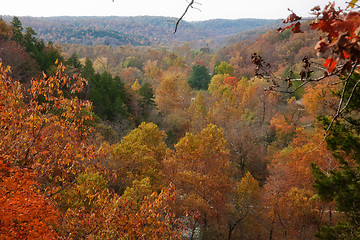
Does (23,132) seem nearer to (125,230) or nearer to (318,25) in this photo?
(125,230)

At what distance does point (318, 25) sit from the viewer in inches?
53.4

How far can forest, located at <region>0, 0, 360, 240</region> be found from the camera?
17.8 feet

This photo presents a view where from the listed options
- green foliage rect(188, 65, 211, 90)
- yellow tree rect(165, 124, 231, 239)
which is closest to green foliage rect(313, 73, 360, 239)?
yellow tree rect(165, 124, 231, 239)

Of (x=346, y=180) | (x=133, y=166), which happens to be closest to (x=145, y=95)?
(x=133, y=166)

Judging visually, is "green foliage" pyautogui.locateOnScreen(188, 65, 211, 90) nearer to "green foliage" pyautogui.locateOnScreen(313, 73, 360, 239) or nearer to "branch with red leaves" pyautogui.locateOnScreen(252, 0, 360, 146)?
"green foliage" pyautogui.locateOnScreen(313, 73, 360, 239)

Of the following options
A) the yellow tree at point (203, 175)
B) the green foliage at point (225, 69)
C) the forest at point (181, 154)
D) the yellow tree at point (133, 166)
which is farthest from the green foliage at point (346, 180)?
the green foliage at point (225, 69)

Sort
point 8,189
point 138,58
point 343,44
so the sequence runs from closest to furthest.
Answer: point 343,44 → point 8,189 → point 138,58

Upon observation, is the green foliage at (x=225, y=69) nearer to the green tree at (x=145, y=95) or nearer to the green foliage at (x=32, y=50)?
the green tree at (x=145, y=95)

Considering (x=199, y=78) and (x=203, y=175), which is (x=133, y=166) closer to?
(x=203, y=175)

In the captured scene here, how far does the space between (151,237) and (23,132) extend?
4601mm

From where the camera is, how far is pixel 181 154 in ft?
59.5

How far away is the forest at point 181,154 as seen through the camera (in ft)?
17.8

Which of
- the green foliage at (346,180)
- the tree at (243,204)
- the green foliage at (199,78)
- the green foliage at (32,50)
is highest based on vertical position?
the green foliage at (32,50)

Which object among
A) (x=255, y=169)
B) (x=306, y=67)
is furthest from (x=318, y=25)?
(x=255, y=169)
